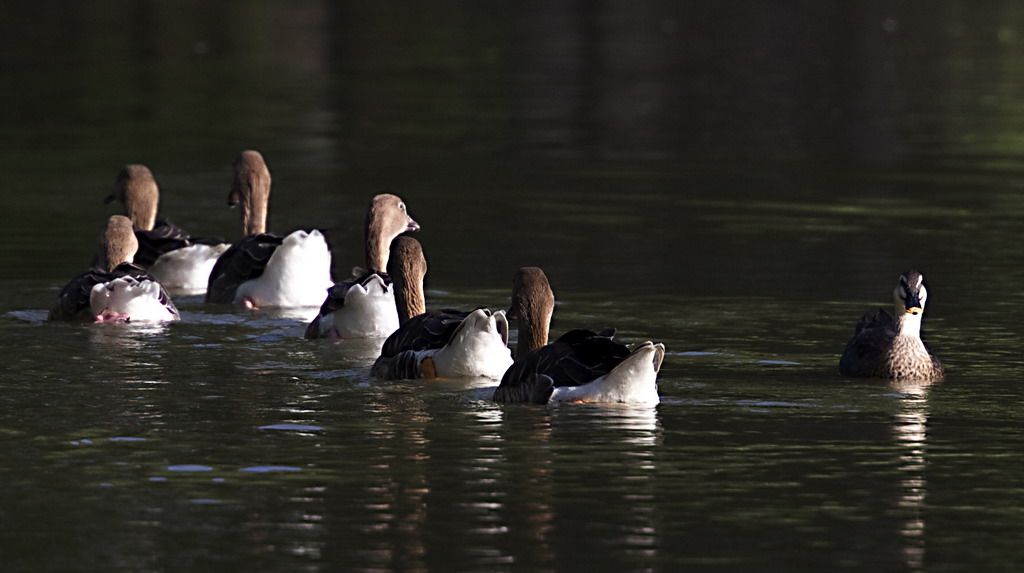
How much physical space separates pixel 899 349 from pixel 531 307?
2698 mm

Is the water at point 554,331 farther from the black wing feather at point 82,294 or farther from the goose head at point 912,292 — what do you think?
the goose head at point 912,292

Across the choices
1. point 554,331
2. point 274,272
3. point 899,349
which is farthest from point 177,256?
point 899,349

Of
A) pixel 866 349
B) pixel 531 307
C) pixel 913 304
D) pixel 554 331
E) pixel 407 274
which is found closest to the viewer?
pixel 531 307

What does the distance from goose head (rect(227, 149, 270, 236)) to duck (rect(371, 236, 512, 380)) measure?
6.31 meters

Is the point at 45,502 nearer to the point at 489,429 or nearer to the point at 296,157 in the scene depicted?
the point at 489,429

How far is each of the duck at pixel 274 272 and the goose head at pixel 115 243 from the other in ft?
2.87

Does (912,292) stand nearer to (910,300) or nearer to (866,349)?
(910,300)

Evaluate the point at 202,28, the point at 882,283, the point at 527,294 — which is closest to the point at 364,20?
the point at 202,28

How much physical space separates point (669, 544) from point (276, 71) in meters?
40.9

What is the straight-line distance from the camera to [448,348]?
1436 centimetres

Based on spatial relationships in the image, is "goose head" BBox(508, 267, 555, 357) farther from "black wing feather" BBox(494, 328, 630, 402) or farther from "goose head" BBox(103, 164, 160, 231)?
"goose head" BBox(103, 164, 160, 231)

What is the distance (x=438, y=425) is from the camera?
504 inches

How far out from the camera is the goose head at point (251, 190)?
68.5ft

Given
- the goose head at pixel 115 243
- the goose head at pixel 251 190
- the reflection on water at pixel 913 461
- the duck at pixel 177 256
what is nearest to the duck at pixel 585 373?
the reflection on water at pixel 913 461
